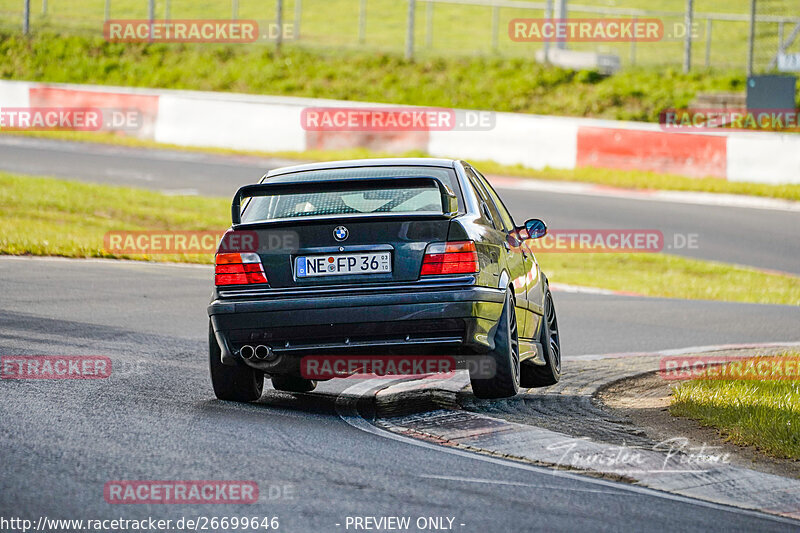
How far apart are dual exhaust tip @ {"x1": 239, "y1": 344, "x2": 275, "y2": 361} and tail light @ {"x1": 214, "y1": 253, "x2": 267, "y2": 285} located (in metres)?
0.37

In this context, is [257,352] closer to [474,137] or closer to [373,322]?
[373,322]

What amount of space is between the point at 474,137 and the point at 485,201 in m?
17.9

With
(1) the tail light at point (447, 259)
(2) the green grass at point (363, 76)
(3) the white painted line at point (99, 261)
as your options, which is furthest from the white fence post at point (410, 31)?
(1) the tail light at point (447, 259)

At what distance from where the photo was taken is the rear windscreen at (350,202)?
24.7 ft

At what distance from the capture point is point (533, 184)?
2466 cm

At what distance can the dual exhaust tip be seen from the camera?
729 centimetres

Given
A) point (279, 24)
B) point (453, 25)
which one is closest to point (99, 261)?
point (279, 24)

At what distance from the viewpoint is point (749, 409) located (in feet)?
25.4

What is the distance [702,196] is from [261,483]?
1927 centimetres

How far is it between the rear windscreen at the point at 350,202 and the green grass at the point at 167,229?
27.3 feet

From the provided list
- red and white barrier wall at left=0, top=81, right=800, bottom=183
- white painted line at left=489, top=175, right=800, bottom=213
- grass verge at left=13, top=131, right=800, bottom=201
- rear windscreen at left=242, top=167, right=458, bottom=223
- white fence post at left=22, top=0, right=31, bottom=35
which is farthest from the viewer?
white fence post at left=22, top=0, right=31, bottom=35

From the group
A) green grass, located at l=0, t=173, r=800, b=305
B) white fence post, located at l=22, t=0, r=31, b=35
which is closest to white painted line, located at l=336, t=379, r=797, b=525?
green grass, located at l=0, t=173, r=800, b=305

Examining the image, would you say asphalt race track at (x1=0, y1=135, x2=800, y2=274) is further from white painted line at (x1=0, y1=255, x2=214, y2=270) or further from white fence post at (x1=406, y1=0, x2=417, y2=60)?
white painted line at (x1=0, y1=255, x2=214, y2=270)

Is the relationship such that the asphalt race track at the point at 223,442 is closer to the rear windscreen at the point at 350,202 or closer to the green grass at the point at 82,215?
the rear windscreen at the point at 350,202
